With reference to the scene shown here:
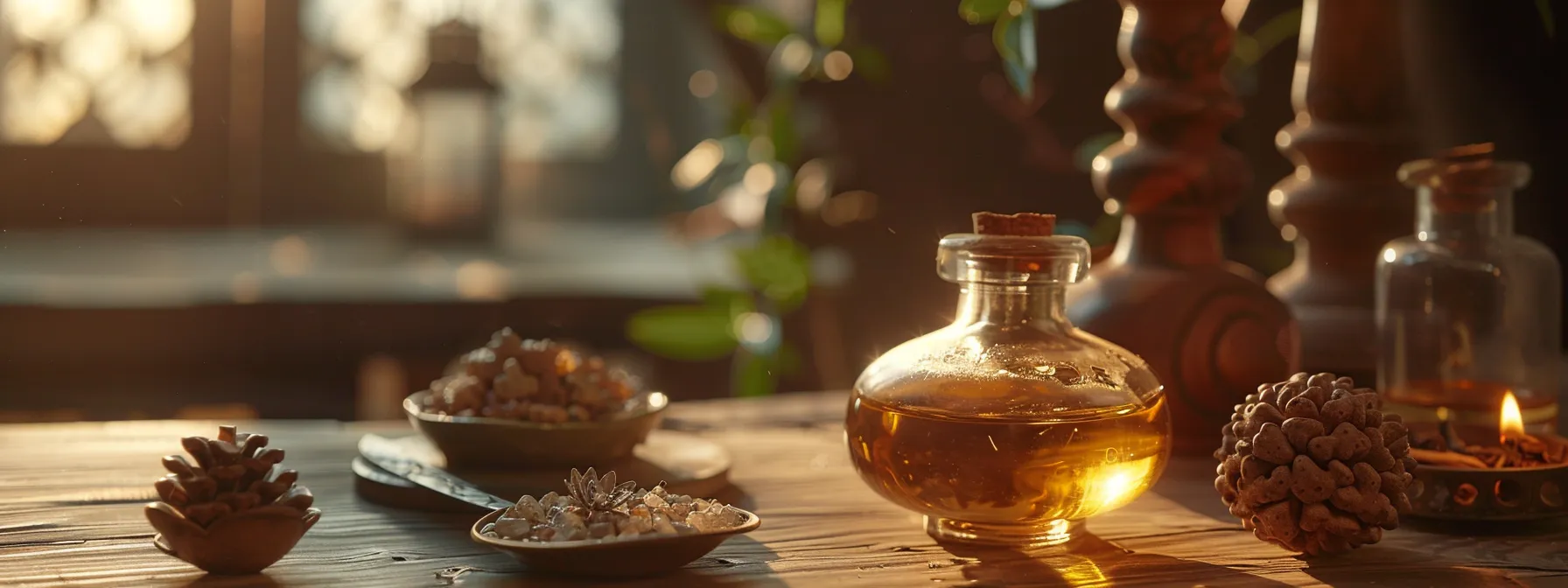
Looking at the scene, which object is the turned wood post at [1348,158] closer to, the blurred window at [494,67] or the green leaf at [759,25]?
the green leaf at [759,25]

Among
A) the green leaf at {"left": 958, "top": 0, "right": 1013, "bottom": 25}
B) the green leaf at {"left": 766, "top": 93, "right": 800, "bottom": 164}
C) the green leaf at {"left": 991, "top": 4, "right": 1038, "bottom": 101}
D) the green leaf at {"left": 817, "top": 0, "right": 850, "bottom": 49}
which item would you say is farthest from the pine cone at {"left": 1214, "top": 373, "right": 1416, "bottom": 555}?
the green leaf at {"left": 766, "top": 93, "right": 800, "bottom": 164}

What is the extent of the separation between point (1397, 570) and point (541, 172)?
9.40 ft

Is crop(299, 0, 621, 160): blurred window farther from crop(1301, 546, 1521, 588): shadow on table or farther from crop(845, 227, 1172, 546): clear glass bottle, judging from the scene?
crop(1301, 546, 1521, 588): shadow on table

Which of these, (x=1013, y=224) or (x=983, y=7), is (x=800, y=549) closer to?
(x=1013, y=224)

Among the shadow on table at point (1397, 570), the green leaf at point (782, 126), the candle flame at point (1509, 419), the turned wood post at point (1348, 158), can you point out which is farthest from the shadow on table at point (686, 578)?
the green leaf at point (782, 126)

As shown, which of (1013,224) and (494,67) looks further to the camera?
(494,67)

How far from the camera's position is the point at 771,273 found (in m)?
1.56

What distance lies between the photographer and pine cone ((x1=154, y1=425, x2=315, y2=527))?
1.87 ft

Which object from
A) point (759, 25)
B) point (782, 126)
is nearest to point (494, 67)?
point (782, 126)

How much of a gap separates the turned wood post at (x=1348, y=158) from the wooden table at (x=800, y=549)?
0.19 m

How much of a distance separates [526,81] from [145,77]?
32.2 inches

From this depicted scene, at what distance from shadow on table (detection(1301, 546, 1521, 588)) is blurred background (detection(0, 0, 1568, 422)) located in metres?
0.44

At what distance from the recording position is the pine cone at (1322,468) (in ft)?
1.97

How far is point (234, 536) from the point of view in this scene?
57 centimetres
